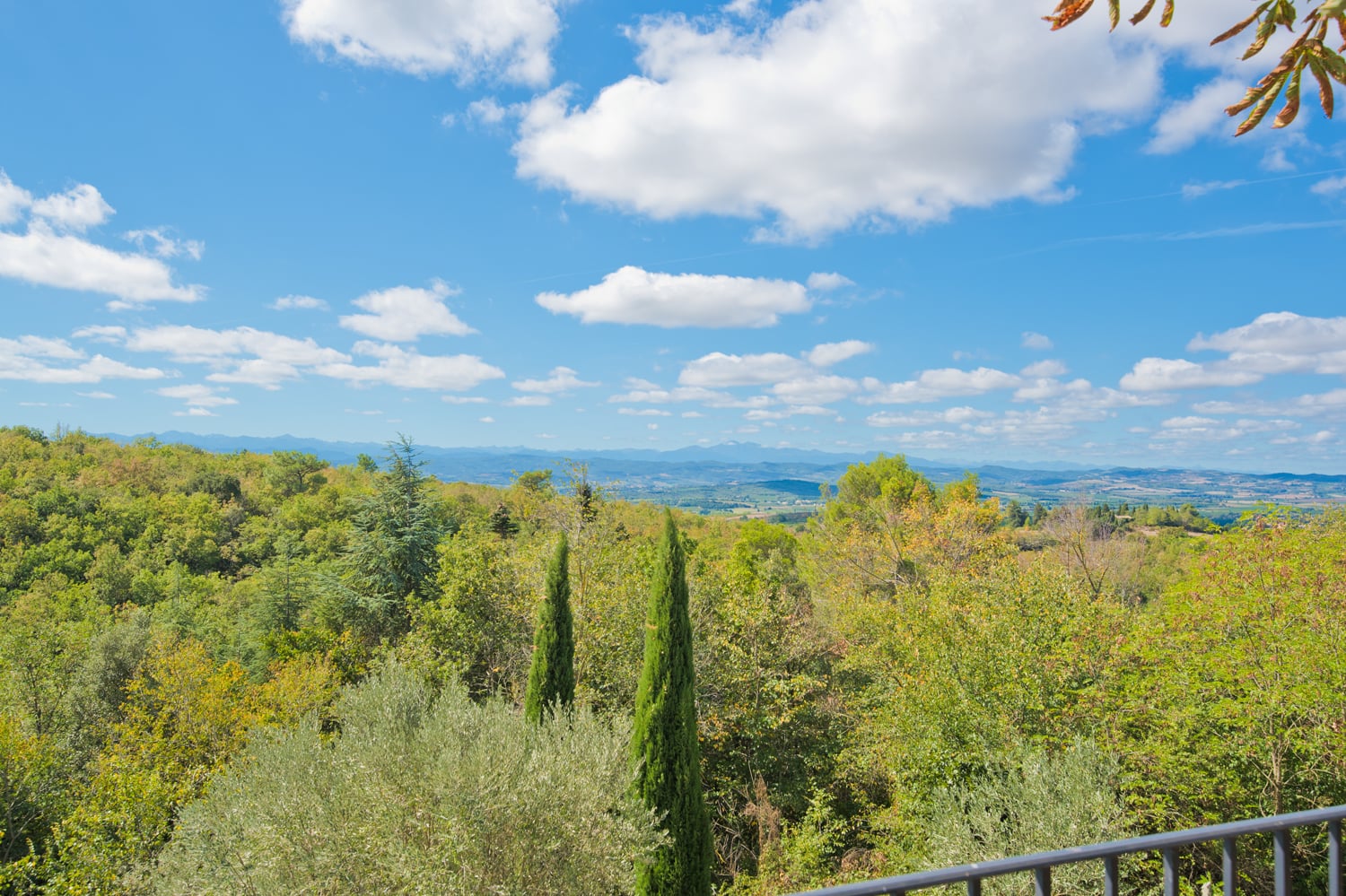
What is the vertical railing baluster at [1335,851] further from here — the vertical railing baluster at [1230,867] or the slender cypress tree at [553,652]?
the slender cypress tree at [553,652]

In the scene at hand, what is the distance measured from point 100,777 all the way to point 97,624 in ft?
39.8

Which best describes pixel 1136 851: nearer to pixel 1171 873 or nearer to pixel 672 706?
pixel 1171 873

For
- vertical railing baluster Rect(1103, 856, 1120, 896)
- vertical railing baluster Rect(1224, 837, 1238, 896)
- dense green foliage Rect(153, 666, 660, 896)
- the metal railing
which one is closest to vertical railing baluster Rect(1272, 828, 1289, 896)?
the metal railing

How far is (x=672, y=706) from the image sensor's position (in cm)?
1117

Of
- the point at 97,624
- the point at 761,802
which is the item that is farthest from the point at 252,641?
the point at 761,802

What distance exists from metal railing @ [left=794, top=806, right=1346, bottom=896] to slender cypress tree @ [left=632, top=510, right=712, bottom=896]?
949 cm

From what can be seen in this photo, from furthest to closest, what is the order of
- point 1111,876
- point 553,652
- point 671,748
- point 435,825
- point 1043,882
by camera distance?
point 553,652 < point 671,748 < point 435,825 < point 1111,876 < point 1043,882

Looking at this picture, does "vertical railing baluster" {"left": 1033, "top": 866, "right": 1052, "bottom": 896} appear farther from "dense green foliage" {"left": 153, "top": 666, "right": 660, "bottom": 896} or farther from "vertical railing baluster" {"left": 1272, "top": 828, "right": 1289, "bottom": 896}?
"dense green foliage" {"left": 153, "top": 666, "right": 660, "bottom": 896}

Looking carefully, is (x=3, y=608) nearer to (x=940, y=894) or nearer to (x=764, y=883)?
(x=764, y=883)

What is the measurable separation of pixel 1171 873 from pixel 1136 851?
1.02 feet

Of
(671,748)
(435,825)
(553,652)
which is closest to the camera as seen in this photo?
(435,825)

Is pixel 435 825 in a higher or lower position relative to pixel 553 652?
lower

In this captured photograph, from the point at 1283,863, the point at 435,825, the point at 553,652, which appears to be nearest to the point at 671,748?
the point at 553,652

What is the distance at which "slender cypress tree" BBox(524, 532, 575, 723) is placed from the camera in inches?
531
